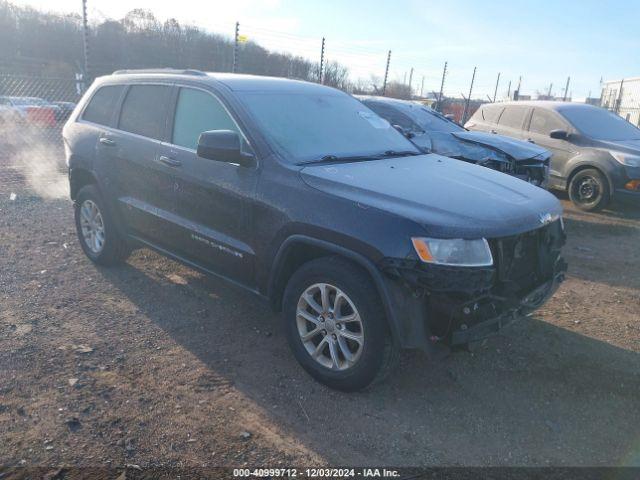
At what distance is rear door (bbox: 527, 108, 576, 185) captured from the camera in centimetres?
905

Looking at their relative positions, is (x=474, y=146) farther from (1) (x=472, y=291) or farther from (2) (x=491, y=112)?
(1) (x=472, y=291)

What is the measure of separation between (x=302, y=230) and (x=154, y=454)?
4.90 ft

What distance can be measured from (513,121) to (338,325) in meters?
8.20

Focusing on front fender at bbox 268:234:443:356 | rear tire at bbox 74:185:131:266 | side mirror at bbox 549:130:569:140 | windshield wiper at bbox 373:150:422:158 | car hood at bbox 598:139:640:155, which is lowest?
rear tire at bbox 74:185:131:266

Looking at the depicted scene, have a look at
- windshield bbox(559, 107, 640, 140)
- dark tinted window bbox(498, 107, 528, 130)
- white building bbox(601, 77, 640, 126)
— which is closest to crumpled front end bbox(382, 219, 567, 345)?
windshield bbox(559, 107, 640, 140)

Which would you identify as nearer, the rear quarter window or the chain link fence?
the chain link fence

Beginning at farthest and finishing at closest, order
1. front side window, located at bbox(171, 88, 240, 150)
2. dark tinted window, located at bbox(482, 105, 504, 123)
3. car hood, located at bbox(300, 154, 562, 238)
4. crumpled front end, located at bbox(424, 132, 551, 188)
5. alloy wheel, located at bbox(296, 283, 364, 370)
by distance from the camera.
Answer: dark tinted window, located at bbox(482, 105, 504, 123) < crumpled front end, located at bbox(424, 132, 551, 188) < front side window, located at bbox(171, 88, 240, 150) < alloy wheel, located at bbox(296, 283, 364, 370) < car hood, located at bbox(300, 154, 562, 238)

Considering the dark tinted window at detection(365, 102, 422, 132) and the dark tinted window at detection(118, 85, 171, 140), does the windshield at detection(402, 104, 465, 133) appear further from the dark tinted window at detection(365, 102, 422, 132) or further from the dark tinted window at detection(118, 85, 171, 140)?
the dark tinted window at detection(118, 85, 171, 140)

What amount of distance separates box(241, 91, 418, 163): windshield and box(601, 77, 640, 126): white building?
72.1 ft

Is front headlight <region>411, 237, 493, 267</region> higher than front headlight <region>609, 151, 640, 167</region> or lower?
lower

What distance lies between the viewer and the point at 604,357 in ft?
12.8

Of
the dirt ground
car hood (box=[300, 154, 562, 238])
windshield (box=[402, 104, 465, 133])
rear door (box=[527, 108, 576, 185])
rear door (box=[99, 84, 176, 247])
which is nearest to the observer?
the dirt ground

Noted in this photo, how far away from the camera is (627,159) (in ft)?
27.1

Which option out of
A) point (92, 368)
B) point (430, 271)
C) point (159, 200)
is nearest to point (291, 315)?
point (430, 271)
